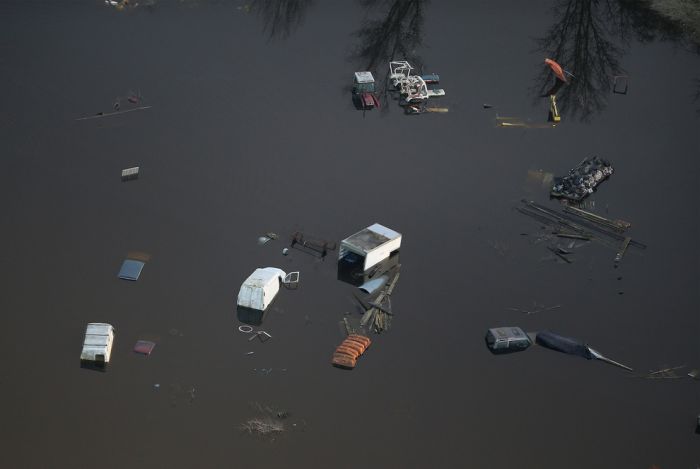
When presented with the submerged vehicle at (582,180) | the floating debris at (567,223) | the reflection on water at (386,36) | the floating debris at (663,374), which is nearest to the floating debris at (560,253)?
the floating debris at (567,223)

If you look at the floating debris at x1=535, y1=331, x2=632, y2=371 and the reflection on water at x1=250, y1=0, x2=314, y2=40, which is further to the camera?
the reflection on water at x1=250, y1=0, x2=314, y2=40

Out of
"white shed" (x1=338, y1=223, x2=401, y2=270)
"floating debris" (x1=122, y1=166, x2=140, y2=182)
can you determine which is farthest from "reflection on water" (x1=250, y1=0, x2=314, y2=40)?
"white shed" (x1=338, y1=223, x2=401, y2=270)

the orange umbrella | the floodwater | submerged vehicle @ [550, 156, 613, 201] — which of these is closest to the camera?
the floodwater

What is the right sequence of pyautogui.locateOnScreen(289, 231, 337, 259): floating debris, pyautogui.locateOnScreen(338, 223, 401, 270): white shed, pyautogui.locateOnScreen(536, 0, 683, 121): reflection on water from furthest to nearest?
pyautogui.locateOnScreen(536, 0, 683, 121): reflection on water
pyautogui.locateOnScreen(289, 231, 337, 259): floating debris
pyautogui.locateOnScreen(338, 223, 401, 270): white shed

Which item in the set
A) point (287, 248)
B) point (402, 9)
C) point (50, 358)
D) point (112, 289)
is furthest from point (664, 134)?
point (50, 358)

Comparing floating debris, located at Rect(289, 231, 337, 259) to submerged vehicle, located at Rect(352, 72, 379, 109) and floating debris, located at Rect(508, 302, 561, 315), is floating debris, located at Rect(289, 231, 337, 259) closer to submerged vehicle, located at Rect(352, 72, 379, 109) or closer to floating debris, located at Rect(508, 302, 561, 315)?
floating debris, located at Rect(508, 302, 561, 315)

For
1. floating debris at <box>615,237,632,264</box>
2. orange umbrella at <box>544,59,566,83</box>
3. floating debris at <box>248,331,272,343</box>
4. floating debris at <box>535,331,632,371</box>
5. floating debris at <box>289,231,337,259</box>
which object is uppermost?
orange umbrella at <box>544,59,566,83</box>
